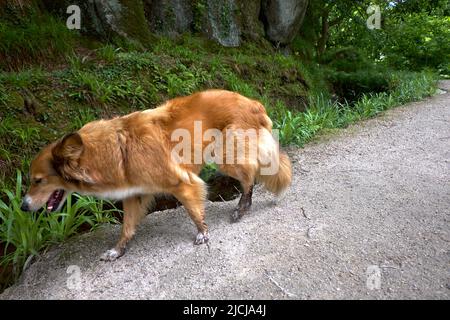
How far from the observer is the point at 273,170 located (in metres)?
3.92

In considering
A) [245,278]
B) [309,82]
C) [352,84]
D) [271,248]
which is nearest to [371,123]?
[309,82]

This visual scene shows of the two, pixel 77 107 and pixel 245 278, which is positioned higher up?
pixel 77 107

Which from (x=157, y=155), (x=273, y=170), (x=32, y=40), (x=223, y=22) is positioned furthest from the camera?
(x=223, y=22)

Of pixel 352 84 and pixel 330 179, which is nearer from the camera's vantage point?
pixel 330 179

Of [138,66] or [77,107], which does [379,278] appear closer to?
[77,107]

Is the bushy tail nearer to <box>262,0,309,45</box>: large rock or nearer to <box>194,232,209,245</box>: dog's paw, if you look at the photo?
<box>194,232,209,245</box>: dog's paw

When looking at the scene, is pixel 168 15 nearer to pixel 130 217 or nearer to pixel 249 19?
pixel 249 19

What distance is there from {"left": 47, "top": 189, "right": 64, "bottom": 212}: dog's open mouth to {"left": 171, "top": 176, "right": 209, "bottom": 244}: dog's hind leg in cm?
94

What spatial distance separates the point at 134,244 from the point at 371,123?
5.17 meters

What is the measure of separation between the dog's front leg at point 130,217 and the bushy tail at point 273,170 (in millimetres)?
1149

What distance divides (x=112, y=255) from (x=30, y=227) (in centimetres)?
87

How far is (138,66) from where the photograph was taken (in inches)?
242

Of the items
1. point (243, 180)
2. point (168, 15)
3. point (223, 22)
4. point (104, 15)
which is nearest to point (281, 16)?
point (223, 22)

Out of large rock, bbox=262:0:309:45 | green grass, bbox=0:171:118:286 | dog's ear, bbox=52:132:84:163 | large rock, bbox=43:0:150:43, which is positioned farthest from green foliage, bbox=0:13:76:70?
large rock, bbox=262:0:309:45
